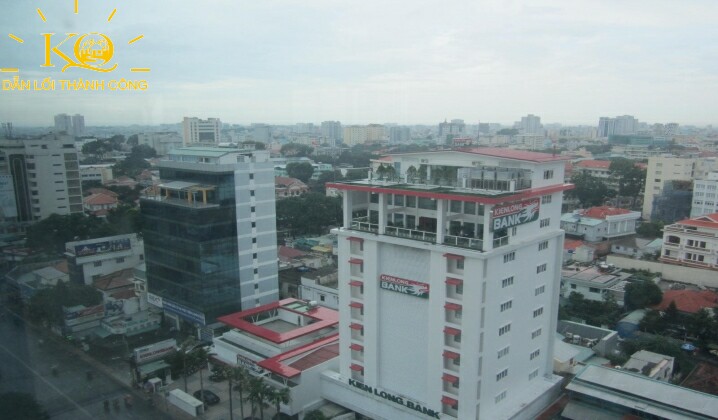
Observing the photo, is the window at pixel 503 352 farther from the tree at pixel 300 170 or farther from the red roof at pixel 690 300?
the tree at pixel 300 170

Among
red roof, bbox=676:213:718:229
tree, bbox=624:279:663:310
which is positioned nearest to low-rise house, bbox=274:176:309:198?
red roof, bbox=676:213:718:229

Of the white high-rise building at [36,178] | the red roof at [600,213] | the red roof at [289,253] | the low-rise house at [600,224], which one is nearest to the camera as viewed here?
the white high-rise building at [36,178]

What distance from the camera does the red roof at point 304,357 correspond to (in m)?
5.75

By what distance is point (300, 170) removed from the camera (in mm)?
21781

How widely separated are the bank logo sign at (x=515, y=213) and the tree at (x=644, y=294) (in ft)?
13.4

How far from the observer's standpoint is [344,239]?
5.50m

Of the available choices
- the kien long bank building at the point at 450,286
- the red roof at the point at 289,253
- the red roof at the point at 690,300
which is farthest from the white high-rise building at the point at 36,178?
the red roof at the point at 690,300

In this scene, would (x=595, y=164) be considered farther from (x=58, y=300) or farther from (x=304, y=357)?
(x=58, y=300)

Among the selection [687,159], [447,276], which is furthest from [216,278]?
[687,159]

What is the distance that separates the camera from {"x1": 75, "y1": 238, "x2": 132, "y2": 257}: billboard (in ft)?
28.1

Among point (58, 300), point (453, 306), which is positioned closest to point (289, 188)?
point (58, 300)

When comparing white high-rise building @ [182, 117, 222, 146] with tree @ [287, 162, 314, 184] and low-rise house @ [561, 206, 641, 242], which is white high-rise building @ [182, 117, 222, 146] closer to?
low-rise house @ [561, 206, 641, 242]

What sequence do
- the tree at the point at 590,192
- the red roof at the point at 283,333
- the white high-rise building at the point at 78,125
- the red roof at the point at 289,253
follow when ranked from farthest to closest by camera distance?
the tree at the point at 590,192 < the red roof at the point at 289,253 < the red roof at the point at 283,333 < the white high-rise building at the point at 78,125

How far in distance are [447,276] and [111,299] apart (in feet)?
18.2
